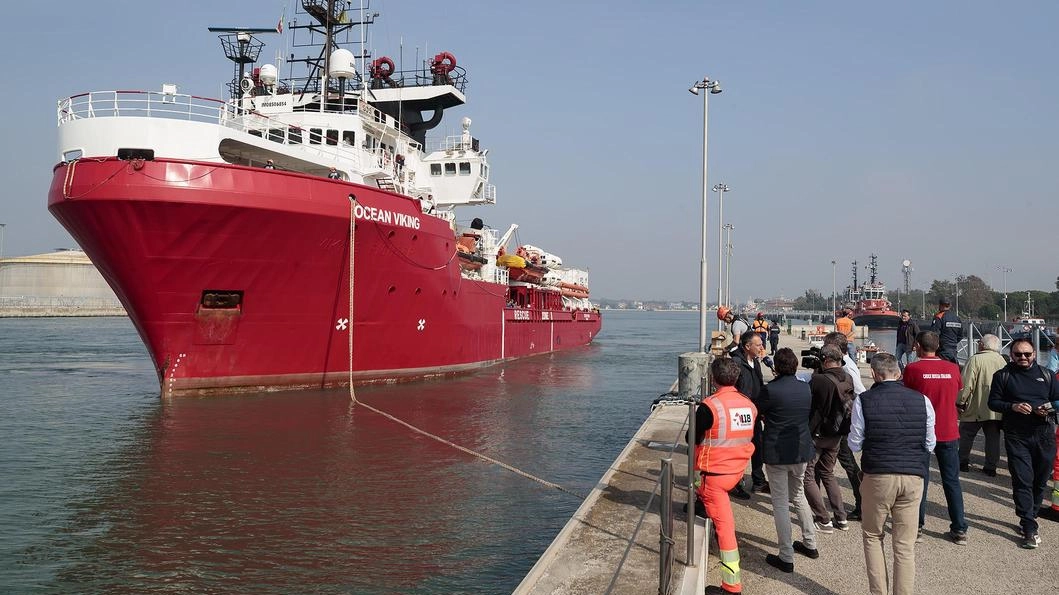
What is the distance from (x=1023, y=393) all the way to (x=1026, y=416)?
0.19m

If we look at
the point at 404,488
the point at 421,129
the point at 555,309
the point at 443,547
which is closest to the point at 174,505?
the point at 404,488

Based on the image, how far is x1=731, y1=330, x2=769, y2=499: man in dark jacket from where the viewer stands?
640 centimetres

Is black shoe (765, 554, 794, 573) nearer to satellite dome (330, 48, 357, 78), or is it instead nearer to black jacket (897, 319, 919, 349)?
black jacket (897, 319, 919, 349)

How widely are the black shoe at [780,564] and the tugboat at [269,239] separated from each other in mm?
11675

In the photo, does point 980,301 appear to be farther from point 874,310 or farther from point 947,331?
point 947,331

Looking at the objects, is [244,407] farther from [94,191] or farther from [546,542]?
[546,542]

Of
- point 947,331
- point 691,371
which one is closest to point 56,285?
point 691,371

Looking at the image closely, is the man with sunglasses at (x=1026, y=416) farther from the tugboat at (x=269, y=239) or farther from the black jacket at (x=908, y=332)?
the tugboat at (x=269, y=239)

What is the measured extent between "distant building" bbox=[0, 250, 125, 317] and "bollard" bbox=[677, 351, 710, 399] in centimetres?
7910

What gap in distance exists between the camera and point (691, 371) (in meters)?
11.9

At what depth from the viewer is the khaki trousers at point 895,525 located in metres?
4.32

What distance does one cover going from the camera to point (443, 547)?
698 centimetres

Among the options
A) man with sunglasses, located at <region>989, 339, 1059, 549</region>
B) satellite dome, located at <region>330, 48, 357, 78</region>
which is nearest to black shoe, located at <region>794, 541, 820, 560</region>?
man with sunglasses, located at <region>989, 339, 1059, 549</region>

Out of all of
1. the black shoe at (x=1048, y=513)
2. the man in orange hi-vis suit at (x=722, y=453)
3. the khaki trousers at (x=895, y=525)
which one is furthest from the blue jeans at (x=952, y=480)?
the man in orange hi-vis suit at (x=722, y=453)
